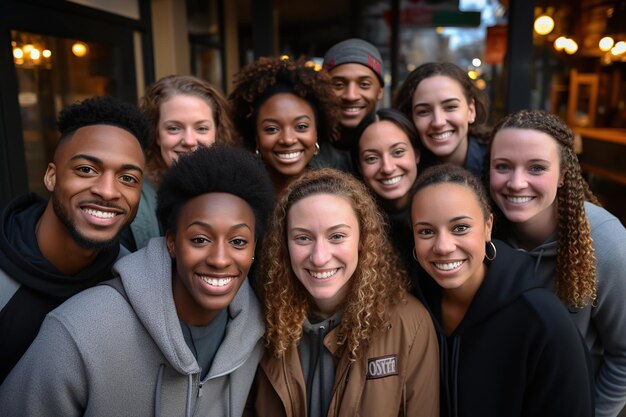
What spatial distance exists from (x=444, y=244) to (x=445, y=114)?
1.27 metres

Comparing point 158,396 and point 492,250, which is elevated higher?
point 492,250

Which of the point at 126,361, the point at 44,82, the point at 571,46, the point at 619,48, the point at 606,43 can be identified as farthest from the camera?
the point at 571,46

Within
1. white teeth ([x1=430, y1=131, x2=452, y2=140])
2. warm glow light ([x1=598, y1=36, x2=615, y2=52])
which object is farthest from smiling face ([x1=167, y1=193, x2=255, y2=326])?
warm glow light ([x1=598, y1=36, x2=615, y2=52])

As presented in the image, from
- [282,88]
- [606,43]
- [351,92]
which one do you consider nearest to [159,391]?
[282,88]

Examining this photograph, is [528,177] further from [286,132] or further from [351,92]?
[351,92]

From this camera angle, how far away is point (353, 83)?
3.54m

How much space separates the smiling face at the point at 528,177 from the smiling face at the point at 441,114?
0.59m

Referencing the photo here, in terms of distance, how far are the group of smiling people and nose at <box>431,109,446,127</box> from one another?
414 mm

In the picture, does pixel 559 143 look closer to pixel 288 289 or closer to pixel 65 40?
pixel 288 289

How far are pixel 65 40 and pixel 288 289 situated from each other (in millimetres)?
3432

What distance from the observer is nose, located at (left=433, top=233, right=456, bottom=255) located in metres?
2.03

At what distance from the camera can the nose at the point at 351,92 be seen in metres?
3.51

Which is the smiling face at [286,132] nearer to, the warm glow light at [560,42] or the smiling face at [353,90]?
the smiling face at [353,90]

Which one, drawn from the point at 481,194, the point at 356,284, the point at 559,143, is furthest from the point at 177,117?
the point at 559,143
